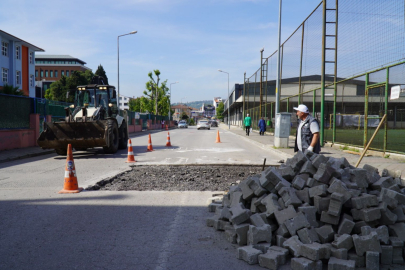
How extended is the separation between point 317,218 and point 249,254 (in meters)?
1.08

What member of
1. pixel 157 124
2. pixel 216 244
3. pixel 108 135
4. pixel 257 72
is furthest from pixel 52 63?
pixel 216 244

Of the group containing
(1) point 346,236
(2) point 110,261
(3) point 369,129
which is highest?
(3) point 369,129

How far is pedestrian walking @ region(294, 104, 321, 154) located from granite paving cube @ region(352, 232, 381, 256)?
3144 millimetres

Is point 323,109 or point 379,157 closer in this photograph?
point 379,157

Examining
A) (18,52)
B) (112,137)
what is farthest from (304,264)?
(18,52)

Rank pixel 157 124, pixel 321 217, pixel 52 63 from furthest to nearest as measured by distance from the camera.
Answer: pixel 52 63 → pixel 157 124 → pixel 321 217

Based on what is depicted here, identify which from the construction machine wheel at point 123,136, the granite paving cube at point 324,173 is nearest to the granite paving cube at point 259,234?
the granite paving cube at point 324,173

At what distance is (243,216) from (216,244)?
1.47 ft

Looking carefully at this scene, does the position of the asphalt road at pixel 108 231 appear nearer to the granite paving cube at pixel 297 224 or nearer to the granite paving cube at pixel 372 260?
the granite paving cube at pixel 297 224

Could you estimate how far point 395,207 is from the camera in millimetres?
4117

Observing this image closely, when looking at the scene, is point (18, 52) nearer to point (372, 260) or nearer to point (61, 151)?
point (61, 151)

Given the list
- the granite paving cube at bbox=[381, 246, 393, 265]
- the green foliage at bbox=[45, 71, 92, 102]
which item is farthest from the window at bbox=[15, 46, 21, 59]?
the granite paving cube at bbox=[381, 246, 393, 265]

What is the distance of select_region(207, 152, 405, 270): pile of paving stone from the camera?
3.52 meters

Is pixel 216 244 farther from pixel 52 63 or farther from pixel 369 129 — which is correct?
pixel 52 63
